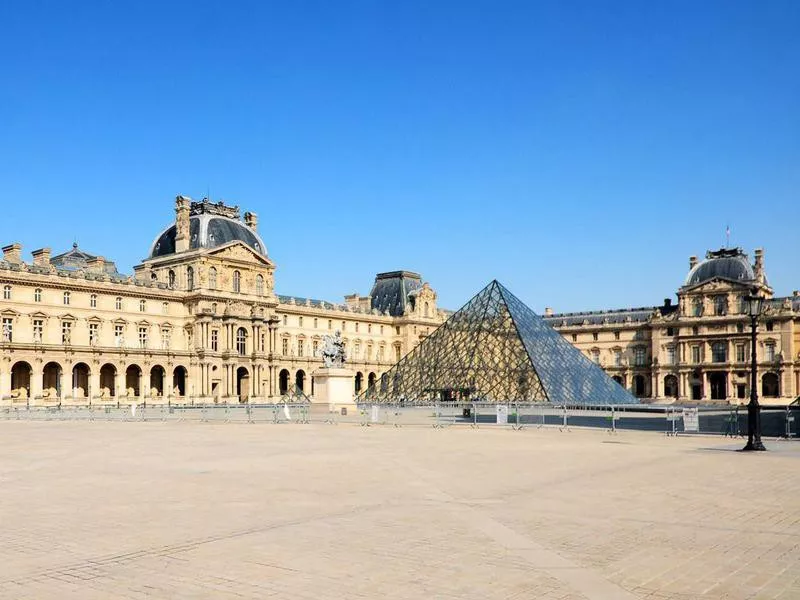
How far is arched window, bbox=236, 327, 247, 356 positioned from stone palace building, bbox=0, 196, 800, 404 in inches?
4.3

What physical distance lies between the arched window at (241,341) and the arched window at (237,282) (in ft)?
11.2

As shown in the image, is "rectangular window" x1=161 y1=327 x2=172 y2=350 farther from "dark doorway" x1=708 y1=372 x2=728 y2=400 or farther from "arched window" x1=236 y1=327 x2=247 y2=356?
"dark doorway" x1=708 y1=372 x2=728 y2=400

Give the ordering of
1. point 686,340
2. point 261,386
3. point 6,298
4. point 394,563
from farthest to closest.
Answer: point 686,340, point 261,386, point 6,298, point 394,563

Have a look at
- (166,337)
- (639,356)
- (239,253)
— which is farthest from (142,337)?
(639,356)

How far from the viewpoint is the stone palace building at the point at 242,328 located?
205 feet

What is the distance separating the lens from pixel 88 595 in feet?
22.7

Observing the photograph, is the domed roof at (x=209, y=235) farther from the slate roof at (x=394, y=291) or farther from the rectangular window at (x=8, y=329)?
the slate roof at (x=394, y=291)

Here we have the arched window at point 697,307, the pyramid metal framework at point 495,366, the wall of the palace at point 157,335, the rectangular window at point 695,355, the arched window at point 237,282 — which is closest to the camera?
the pyramid metal framework at point 495,366

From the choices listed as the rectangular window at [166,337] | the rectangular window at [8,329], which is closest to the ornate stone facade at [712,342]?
the rectangular window at [166,337]

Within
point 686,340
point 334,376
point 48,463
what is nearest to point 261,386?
point 334,376

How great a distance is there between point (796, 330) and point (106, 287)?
6321 centimetres

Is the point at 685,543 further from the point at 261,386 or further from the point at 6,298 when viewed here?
the point at 261,386

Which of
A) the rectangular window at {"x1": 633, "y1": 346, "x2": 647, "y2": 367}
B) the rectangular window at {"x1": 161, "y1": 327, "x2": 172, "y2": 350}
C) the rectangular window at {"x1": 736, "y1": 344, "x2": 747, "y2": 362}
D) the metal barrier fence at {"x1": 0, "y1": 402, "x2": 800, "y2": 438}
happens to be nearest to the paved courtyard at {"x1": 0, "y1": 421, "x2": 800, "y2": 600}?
the metal barrier fence at {"x1": 0, "y1": 402, "x2": 800, "y2": 438}

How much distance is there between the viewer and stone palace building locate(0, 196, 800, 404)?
6253 cm
